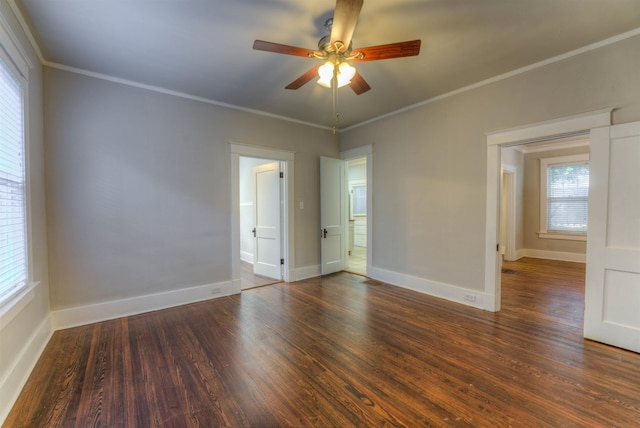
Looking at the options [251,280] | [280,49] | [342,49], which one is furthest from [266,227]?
[342,49]

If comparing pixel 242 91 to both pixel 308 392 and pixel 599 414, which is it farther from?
pixel 599 414

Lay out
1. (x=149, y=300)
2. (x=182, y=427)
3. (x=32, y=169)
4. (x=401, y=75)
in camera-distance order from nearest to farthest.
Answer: (x=182, y=427) → (x=32, y=169) → (x=401, y=75) → (x=149, y=300)

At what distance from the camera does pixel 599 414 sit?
1.65m

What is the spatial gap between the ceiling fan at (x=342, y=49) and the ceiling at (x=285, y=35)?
326 mm

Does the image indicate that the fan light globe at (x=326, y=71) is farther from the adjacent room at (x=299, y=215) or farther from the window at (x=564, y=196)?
the window at (x=564, y=196)

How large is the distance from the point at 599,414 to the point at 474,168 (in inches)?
98.6

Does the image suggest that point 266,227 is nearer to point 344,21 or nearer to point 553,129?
point 344,21

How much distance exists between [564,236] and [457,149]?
185 inches

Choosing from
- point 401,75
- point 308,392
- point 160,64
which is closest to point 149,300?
point 308,392

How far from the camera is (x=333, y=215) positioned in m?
5.07

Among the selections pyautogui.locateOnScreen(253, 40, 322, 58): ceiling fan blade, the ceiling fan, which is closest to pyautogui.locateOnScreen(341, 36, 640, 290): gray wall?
the ceiling fan

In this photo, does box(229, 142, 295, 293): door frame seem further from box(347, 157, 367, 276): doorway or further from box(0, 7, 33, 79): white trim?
box(347, 157, 367, 276): doorway

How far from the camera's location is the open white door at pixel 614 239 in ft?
7.64

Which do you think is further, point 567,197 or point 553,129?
point 567,197
